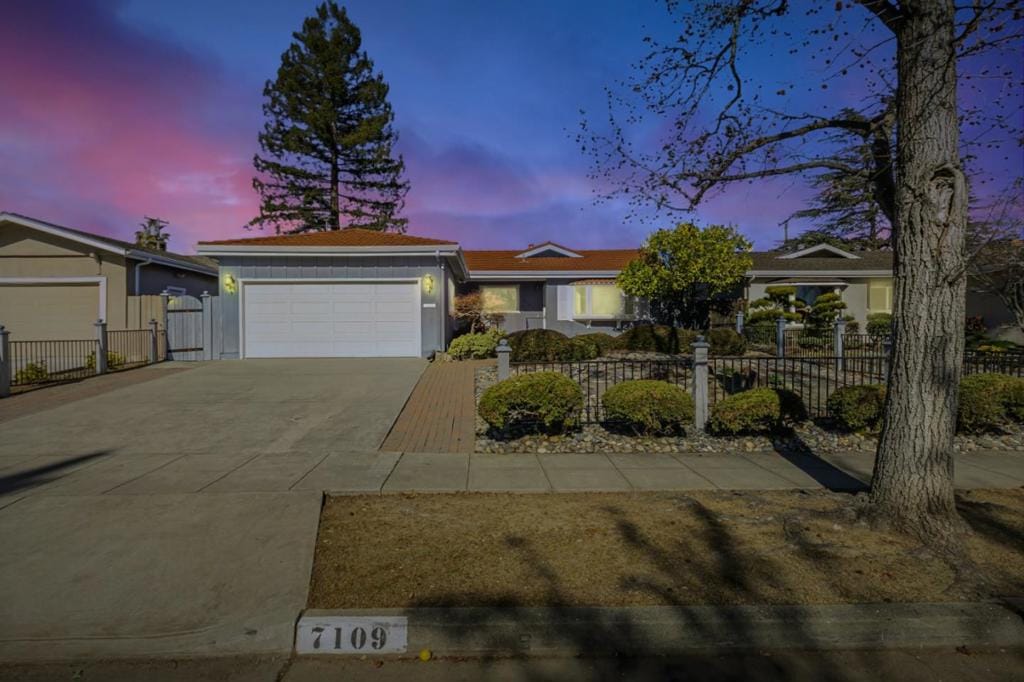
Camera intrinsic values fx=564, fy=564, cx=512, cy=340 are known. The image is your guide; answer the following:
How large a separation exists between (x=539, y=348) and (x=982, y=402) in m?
8.78

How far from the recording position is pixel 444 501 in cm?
541

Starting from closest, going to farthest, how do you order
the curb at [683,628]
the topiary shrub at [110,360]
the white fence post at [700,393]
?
the curb at [683,628]
the white fence post at [700,393]
the topiary shrub at [110,360]

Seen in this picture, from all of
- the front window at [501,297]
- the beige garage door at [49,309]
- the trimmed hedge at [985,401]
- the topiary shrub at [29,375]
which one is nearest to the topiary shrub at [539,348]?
the front window at [501,297]

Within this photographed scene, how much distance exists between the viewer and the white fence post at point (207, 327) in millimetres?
15898

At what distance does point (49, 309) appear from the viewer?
17.1 meters

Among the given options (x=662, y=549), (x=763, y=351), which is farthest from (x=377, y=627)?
(x=763, y=351)

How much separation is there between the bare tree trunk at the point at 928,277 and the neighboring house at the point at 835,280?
17.7 m

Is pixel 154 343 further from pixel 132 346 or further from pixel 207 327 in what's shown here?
pixel 207 327

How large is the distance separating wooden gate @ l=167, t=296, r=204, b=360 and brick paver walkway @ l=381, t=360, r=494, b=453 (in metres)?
7.35

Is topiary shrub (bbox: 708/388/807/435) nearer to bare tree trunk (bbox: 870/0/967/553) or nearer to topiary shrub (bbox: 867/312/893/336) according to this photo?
bare tree trunk (bbox: 870/0/967/553)

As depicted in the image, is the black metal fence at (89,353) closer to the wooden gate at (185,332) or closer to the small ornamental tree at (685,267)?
the wooden gate at (185,332)

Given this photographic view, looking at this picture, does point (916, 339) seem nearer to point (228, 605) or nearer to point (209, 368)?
point (228, 605)

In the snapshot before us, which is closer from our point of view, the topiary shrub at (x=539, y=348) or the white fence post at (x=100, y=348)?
the white fence post at (x=100, y=348)

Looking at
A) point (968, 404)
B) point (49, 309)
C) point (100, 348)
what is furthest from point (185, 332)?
point (968, 404)
